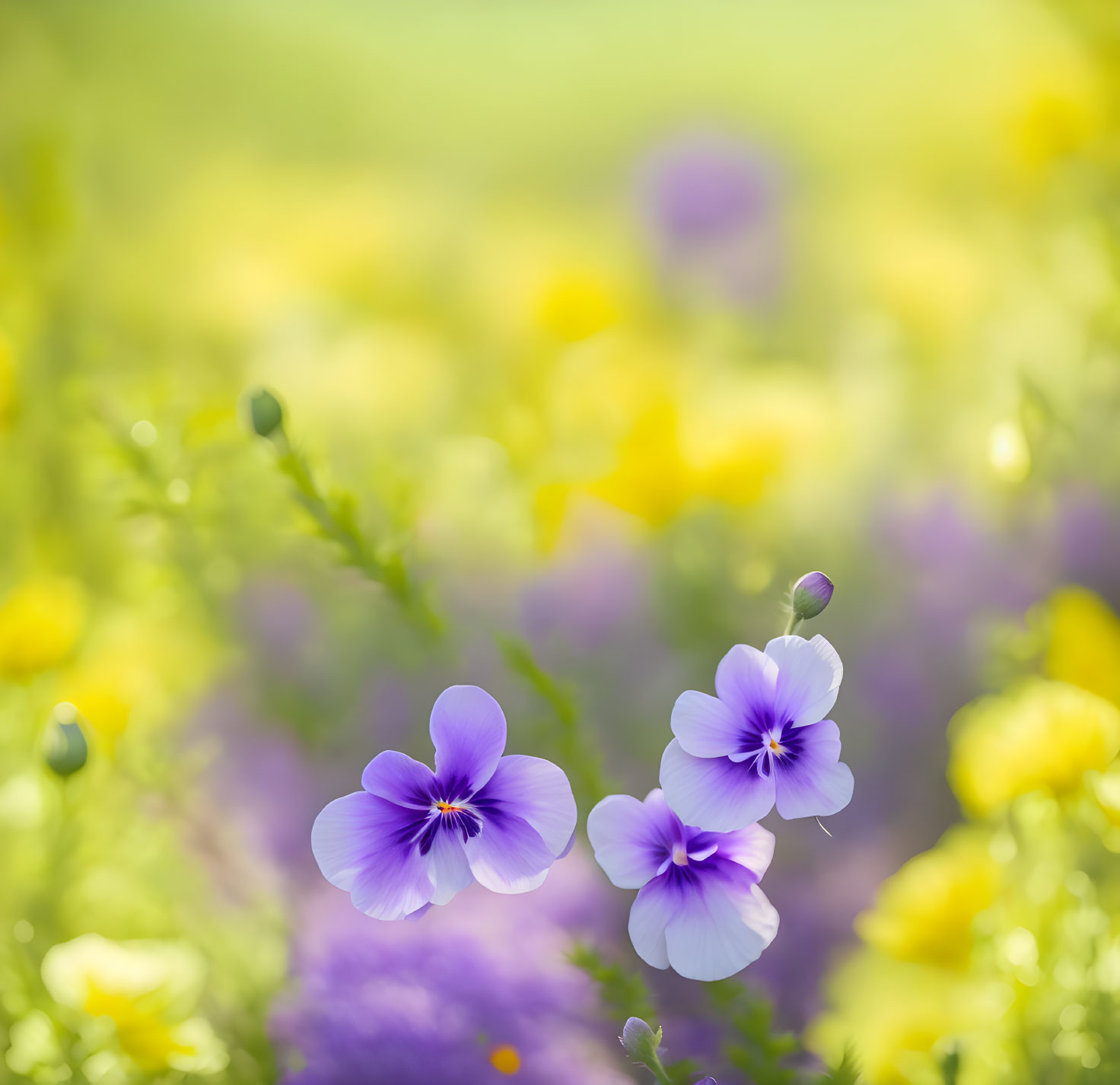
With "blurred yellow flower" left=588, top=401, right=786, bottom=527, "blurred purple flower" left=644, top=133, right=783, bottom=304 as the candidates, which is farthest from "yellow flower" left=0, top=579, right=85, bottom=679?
"blurred purple flower" left=644, top=133, right=783, bottom=304

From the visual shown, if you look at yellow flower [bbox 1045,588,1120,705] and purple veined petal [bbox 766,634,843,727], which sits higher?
purple veined petal [bbox 766,634,843,727]

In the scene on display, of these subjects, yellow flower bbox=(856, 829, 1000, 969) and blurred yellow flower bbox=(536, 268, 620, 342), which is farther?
blurred yellow flower bbox=(536, 268, 620, 342)

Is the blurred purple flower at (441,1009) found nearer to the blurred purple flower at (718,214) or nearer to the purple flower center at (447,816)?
the purple flower center at (447,816)

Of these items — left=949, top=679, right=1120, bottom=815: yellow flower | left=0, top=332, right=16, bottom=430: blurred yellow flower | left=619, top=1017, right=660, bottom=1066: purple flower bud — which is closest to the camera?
left=619, top=1017, right=660, bottom=1066: purple flower bud

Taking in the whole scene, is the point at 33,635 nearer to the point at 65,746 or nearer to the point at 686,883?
the point at 65,746

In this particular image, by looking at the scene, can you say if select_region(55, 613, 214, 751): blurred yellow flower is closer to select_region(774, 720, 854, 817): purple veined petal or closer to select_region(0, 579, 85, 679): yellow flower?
select_region(0, 579, 85, 679): yellow flower

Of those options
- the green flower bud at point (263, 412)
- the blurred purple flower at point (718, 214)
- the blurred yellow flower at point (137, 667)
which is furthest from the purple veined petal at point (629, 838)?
the blurred purple flower at point (718, 214)

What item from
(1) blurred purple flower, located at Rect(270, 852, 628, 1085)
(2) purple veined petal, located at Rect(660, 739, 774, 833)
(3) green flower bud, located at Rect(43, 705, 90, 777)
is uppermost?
(2) purple veined petal, located at Rect(660, 739, 774, 833)
